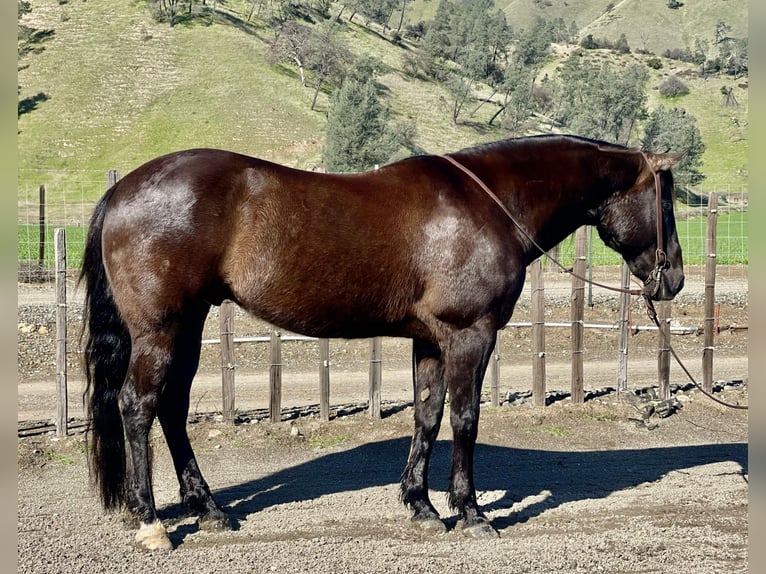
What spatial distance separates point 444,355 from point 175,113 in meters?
52.1

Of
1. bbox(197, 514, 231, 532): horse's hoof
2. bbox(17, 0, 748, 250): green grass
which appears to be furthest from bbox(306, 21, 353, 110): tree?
bbox(197, 514, 231, 532): horse's hoof

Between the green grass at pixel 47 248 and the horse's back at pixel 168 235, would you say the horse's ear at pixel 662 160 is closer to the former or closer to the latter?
the horse's back at pixel 168 235

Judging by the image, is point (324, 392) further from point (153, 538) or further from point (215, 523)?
point (153, 538)

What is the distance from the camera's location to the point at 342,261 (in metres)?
5.16

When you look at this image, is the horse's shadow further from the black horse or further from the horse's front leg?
the black horse

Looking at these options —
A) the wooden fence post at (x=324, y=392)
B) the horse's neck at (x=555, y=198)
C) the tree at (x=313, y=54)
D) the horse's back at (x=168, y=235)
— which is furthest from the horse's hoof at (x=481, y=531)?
the tree at (x=313, y=54)

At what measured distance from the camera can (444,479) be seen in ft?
22.1

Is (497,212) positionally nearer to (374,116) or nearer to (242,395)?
(242,395)

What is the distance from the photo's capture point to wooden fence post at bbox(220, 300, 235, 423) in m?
8.48

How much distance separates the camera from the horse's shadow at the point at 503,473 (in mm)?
6133

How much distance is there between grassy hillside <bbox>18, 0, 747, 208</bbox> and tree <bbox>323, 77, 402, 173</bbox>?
3611 millimetres

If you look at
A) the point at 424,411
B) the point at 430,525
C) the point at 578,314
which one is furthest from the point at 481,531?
the point at 578,314

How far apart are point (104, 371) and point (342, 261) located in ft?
6.06

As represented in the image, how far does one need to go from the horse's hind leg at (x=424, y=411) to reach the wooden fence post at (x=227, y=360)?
3264mm
